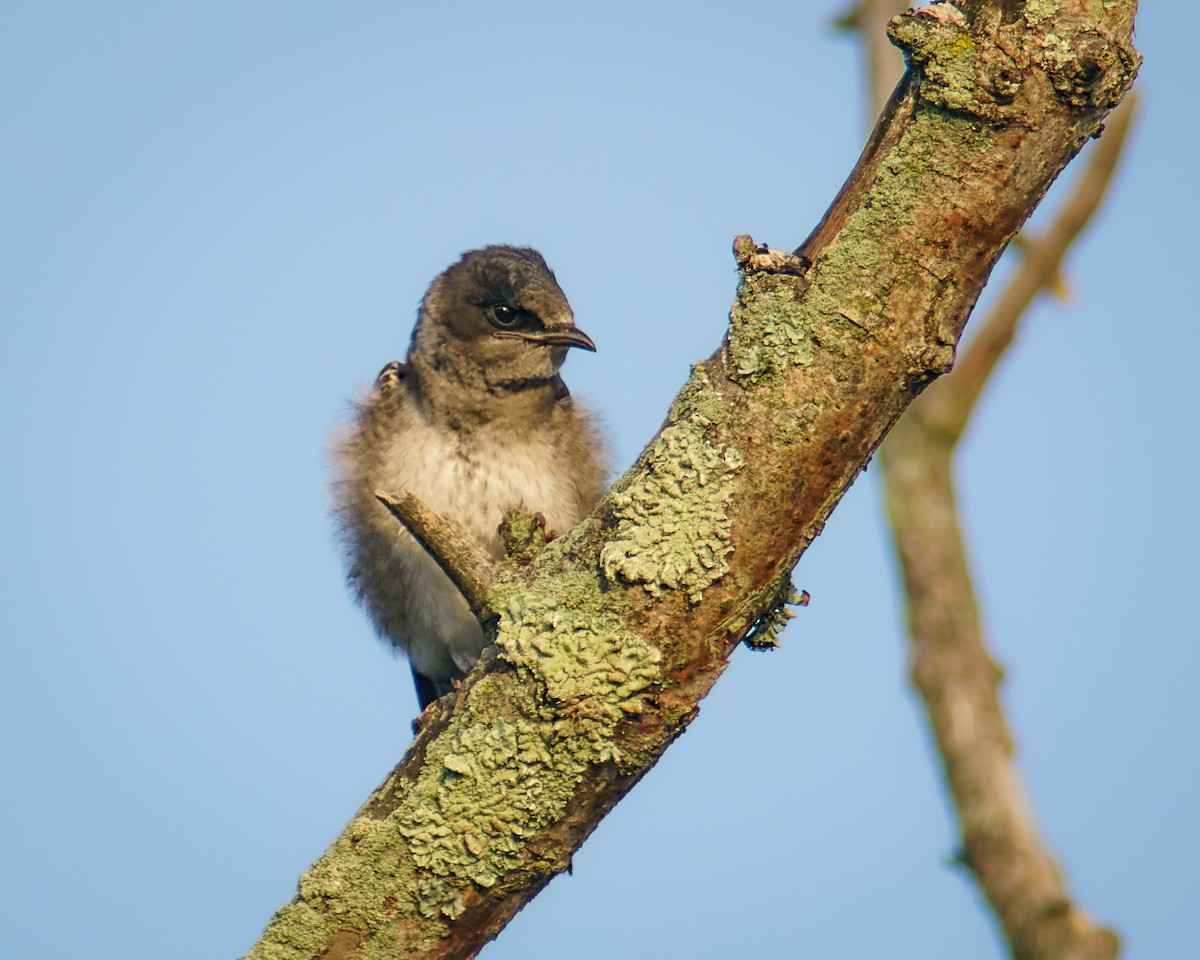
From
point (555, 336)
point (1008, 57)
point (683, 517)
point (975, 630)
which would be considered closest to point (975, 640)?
point (975, 630)

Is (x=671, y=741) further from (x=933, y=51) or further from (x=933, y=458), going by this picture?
(x=933, y=458)

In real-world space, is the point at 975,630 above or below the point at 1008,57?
above

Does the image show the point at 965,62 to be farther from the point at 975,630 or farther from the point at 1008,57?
the point at 975,630

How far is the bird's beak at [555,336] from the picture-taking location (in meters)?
5.99

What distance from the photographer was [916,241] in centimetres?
311

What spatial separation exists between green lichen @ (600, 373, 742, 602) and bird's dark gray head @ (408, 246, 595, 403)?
2.72m

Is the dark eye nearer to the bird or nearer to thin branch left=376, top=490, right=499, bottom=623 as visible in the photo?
the bird

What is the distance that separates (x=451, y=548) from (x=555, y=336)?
8.15ft

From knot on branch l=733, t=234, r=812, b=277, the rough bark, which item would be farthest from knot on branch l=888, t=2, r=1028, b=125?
the rough bark

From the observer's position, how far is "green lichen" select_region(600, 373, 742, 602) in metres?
3.19

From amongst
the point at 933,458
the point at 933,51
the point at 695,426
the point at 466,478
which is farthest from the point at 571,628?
the point at 933,458

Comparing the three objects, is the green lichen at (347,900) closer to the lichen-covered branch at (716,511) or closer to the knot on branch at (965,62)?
the lichen-covered branch at (716,511)

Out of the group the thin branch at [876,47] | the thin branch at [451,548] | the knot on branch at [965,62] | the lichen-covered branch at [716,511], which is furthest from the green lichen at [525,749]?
the thin branch at [876,47]

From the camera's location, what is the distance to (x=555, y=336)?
19.8 ft
